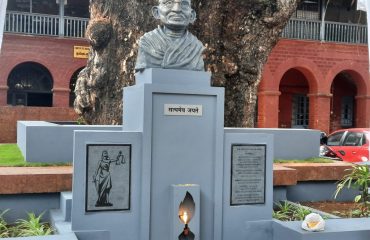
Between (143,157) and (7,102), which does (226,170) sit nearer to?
(143,157)

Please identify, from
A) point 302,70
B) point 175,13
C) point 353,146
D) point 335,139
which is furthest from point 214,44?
point 302,70

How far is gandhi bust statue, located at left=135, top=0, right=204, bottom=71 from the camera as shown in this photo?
555 centimetres

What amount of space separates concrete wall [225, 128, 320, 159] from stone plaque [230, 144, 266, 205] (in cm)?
305

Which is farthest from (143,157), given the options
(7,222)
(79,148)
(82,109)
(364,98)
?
(364,98)

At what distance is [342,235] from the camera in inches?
209

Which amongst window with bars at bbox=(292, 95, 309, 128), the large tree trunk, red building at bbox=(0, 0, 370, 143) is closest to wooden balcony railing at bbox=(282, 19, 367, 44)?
red building at bbox=(0, 0, 370, 143)

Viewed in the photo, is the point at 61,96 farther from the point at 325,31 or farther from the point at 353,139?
the point at 325,31

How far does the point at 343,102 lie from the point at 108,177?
22185 millimetres

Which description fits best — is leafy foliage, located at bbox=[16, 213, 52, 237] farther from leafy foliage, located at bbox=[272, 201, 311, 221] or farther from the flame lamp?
leafy foliage, located at bbox=[272, 201, 311, 221]

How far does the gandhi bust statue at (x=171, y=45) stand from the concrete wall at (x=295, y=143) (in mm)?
3573

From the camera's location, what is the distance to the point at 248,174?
18.9 feet

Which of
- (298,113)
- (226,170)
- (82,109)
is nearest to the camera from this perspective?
(226,170)

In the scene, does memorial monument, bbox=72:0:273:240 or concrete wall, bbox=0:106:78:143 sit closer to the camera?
memorial monument, bbox=72:0:273:240

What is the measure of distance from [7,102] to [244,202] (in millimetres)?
17334
